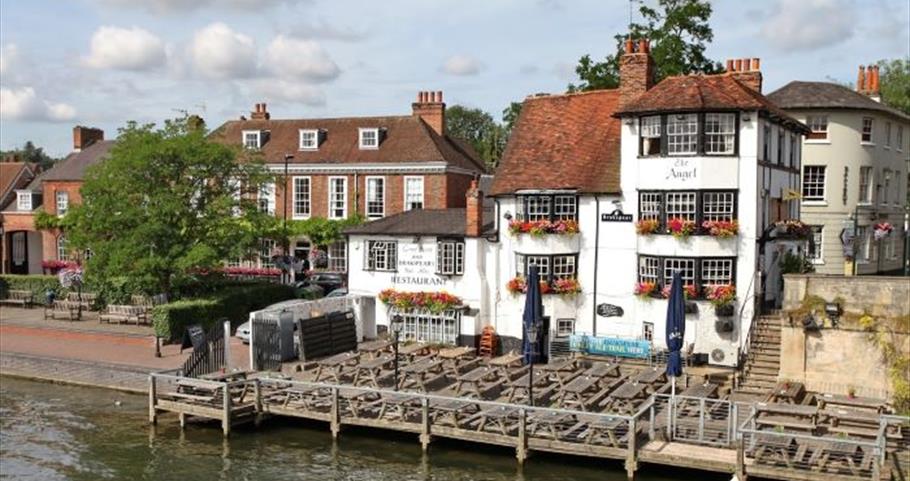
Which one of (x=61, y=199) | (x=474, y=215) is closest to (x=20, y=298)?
(x=61, y=199)

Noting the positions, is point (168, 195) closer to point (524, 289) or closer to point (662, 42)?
point (524, 289)

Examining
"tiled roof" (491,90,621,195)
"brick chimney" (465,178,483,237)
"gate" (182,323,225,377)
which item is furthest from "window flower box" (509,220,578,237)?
"gate" (182,323,225,377)

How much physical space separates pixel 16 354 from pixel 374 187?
756 inches

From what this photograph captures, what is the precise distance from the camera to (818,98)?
40.3 meters

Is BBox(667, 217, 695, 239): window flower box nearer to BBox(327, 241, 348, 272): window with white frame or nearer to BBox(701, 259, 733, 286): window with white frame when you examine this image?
BBox(701, 259, 733, 286): window with white frame

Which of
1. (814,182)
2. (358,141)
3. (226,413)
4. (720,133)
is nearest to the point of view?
(226,413)

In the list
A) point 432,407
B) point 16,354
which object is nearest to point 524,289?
point 432,407

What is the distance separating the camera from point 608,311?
28.9m

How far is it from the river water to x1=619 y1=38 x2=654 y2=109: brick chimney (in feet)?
44.4

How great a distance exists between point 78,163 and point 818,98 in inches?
1606

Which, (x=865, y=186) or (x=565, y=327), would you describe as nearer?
(x=565, y=327)

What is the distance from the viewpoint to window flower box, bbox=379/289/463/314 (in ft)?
101

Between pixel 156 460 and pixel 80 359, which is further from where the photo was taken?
pixel 80 359

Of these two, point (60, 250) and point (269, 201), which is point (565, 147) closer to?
point (269, 201)
